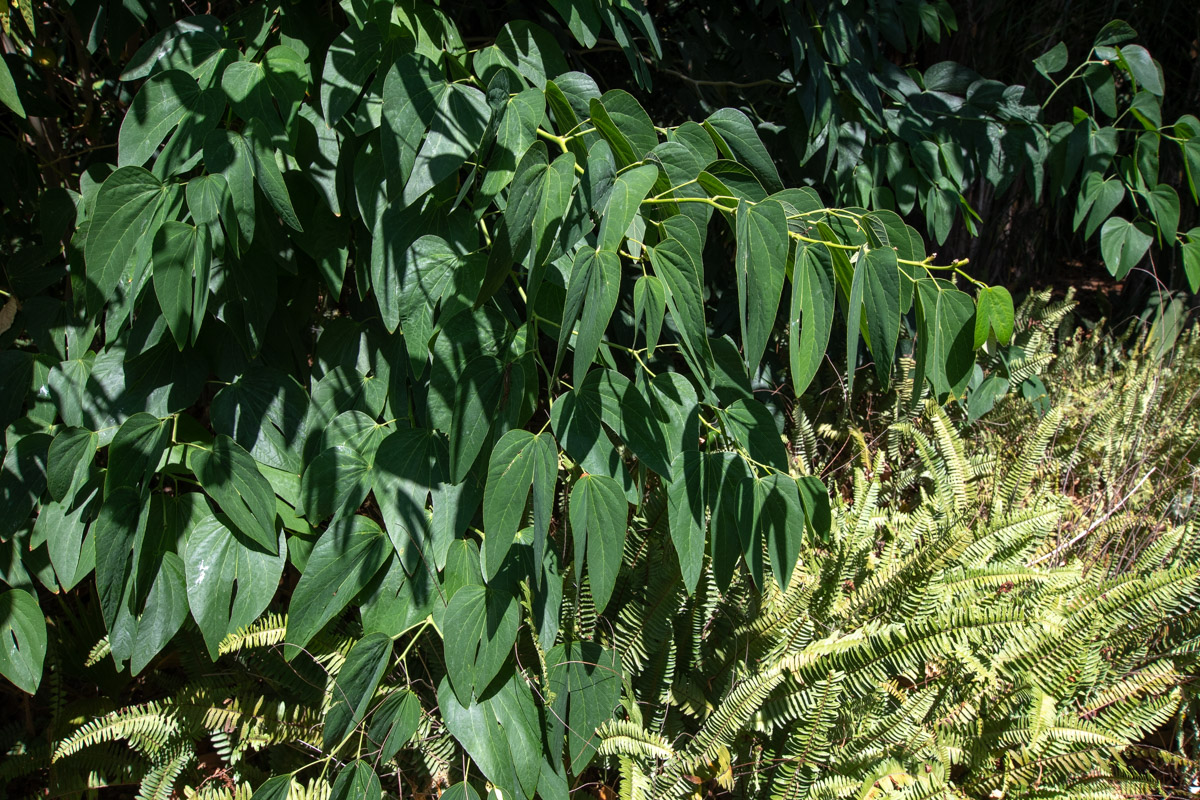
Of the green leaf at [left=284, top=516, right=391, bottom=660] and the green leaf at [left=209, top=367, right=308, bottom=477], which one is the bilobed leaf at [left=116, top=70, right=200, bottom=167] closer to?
the green leaf at [left=209, top=367, right=308, bottom=477]

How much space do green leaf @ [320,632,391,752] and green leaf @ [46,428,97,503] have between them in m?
0.41

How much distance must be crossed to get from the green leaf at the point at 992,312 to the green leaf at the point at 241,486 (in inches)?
34.7

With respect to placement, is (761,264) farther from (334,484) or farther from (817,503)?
(334,484)

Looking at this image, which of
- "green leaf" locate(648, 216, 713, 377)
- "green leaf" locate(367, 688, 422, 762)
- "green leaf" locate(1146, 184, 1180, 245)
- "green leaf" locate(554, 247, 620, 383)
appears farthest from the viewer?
"green leaf" locate(1146, 184, 1180, 245)

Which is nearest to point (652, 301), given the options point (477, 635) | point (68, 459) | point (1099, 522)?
point (477, 635)

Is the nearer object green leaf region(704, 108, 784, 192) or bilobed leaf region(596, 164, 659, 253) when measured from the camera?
bilobed leaf region(596, 164, 659, 253)

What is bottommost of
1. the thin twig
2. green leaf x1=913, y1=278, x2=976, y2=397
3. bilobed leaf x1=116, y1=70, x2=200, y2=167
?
the thin twig

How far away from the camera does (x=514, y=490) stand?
867 mm

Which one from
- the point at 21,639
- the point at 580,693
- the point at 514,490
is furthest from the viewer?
the point at 580,693

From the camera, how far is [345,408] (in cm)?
114

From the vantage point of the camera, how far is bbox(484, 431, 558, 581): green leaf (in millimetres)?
854

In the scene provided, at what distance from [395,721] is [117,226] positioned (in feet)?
2.21

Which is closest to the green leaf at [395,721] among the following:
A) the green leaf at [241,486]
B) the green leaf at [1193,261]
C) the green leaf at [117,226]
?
the green leaf at [241,486]

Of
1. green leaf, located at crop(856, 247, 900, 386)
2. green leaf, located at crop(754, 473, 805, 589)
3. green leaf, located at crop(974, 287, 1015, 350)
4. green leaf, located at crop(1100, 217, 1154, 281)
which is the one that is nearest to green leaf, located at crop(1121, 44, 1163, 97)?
green leaf, located at crop(1100, 217, 1154, 281)
